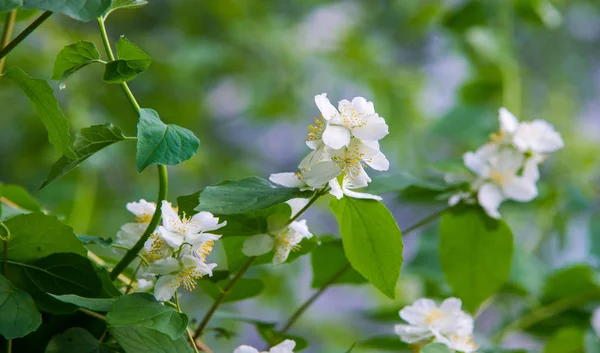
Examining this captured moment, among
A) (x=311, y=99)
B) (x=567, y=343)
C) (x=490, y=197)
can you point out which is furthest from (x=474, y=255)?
(x=311, y=99)

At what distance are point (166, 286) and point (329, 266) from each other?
19 centimetres

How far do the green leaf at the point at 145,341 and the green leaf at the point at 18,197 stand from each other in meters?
0.23

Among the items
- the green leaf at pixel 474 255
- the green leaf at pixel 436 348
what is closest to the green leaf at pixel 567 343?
the green leaf at pixel 474 255

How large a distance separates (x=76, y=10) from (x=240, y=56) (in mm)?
1339

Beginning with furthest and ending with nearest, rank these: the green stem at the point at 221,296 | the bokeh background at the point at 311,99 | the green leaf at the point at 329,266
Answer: the bokeh background at the point at 311,99, the green leaf at the point at 329,266, the green stem at the point at 221,296

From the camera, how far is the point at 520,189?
1.85 ft

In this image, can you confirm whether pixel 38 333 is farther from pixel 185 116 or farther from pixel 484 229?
pixel 185 116

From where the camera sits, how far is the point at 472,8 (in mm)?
1084

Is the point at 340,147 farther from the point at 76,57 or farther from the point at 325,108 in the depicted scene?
the point at 76,57

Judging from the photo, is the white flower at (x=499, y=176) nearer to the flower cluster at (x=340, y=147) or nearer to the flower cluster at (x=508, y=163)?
the flower cluster at (x=508, y=163)

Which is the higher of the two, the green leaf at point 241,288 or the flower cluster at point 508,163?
the flower cluster at point 508,163

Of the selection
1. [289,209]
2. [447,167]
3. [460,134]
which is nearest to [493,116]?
[460,134]

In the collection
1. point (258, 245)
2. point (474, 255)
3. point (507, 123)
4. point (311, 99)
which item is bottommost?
point (258, 245)

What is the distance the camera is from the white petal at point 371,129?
38cm
